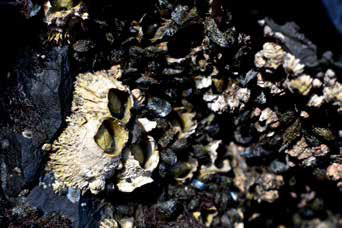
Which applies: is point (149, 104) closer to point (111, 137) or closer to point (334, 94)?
point (111, 137)

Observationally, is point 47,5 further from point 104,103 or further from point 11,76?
point 104,103

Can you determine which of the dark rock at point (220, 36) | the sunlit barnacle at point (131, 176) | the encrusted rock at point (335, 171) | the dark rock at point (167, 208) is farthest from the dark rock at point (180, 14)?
the encrusted rock at point (335, 171)

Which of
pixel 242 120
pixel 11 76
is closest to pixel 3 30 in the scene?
pixel 11 76

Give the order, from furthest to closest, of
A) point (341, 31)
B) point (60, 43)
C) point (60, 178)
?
point (60, 178)
point (60, 43)
point (341, 31)

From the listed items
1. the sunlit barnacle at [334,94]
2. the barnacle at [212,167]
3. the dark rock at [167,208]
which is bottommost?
the dark rock at [167,208]

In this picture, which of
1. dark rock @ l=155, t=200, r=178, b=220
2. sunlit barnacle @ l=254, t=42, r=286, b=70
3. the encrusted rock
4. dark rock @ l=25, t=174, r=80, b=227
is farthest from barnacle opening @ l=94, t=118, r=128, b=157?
the encrusted rock

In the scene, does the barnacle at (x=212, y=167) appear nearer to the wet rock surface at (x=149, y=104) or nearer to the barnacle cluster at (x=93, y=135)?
the wet rock surface at (x=149, y=104)

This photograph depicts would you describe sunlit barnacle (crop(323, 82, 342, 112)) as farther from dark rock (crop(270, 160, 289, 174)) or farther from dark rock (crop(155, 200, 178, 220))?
dark rock (crop(155, 200, 178, 220))

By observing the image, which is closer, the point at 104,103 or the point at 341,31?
the point at 341,31
